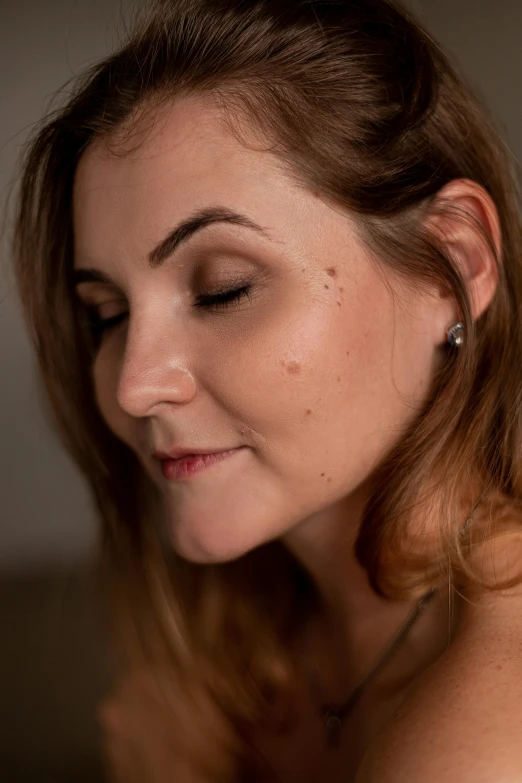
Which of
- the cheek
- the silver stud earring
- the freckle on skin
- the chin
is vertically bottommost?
the chin

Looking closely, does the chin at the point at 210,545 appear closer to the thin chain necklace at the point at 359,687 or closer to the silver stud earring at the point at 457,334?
the thin chain necklace at the point at 359,687

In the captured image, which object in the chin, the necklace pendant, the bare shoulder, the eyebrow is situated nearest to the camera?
the bare shoulder

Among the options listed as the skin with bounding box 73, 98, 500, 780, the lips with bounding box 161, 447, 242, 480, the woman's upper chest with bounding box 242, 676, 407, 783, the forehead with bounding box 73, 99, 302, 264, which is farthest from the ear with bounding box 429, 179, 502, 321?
the woman's upper chest with bounding box 242, 676, 407, 783

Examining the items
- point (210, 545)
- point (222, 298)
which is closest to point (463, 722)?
point (210, 545)

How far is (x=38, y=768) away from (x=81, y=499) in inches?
18.6

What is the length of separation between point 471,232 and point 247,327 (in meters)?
0.29

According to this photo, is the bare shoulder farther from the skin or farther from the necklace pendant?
the necklace pendant

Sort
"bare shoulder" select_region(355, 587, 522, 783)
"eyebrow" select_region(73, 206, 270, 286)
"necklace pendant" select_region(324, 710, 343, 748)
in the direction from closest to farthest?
1. "bare shoulder" select_region(355, 587, 522, 783)
2. "eyebrow" select_region(73, 206, 270, 286)
3. "necklace pendant" select_region(324, 710, 343, 748)

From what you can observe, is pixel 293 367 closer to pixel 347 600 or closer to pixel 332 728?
pixel 347 600

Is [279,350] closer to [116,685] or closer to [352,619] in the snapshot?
[352,619]

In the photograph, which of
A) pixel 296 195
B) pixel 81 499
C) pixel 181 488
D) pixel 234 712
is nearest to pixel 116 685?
pixel 234 712

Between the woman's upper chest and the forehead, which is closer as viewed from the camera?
the forehead

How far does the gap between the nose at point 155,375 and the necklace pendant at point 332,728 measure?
491 millimetres

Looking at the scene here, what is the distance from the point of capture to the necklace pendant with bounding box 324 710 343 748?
114cm
